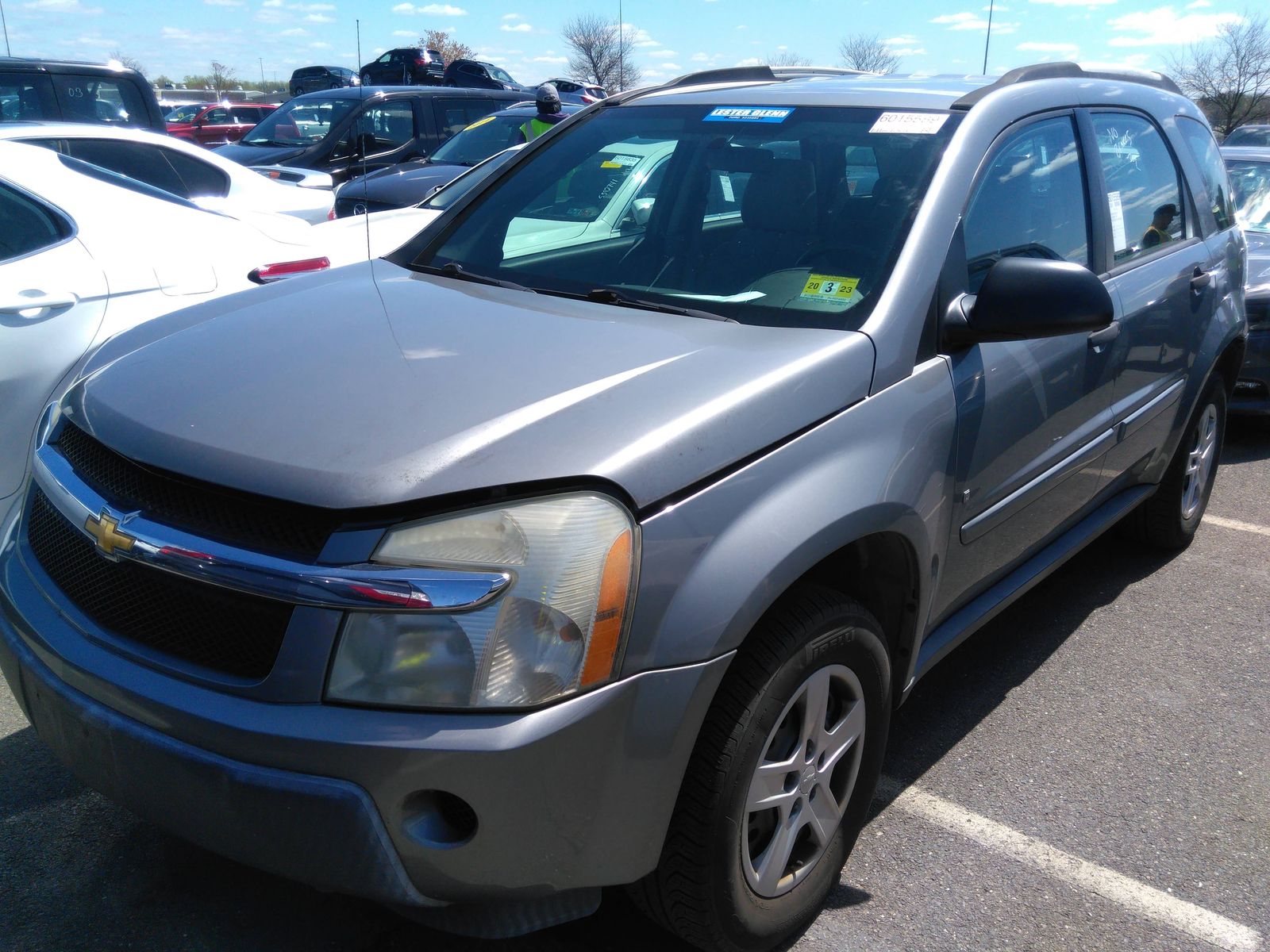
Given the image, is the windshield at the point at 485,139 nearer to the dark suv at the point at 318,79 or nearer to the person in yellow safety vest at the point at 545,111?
the person in yellow safety vest at the point at 545,111

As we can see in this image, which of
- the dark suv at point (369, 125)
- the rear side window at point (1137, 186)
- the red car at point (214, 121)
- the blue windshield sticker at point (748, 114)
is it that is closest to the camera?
the blue windshield sticker at point (748, 114)

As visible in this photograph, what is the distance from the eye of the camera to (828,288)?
2.61 m

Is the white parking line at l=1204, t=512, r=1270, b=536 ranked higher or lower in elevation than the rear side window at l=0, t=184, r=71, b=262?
lower

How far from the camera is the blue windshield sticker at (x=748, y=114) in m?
3.11

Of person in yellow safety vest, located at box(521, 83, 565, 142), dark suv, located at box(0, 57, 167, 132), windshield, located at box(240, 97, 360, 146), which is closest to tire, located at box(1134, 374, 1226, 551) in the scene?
person in yellow safety vest, located at box(521, 83, 565, 142)

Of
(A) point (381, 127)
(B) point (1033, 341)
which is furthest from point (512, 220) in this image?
(A) point (381, 127)

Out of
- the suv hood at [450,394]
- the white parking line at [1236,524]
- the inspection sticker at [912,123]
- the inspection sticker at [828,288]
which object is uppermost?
the inspection sticker at [912,123]

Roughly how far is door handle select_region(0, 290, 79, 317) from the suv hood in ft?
3.72

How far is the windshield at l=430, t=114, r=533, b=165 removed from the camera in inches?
391

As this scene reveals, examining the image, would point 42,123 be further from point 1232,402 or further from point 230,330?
point 1232,402

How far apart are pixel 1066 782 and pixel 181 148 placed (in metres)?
5.63

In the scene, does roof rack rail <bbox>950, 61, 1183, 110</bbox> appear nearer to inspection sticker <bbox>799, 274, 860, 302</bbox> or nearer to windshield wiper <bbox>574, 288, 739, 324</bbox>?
inspection sticker <bbox>799, 274, 860, 302</bbox>

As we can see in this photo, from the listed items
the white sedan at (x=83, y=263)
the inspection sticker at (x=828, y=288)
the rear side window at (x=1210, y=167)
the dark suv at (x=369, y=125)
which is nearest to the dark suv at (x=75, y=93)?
the dark suv at (x=369, y=125)

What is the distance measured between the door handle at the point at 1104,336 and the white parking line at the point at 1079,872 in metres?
1.36
